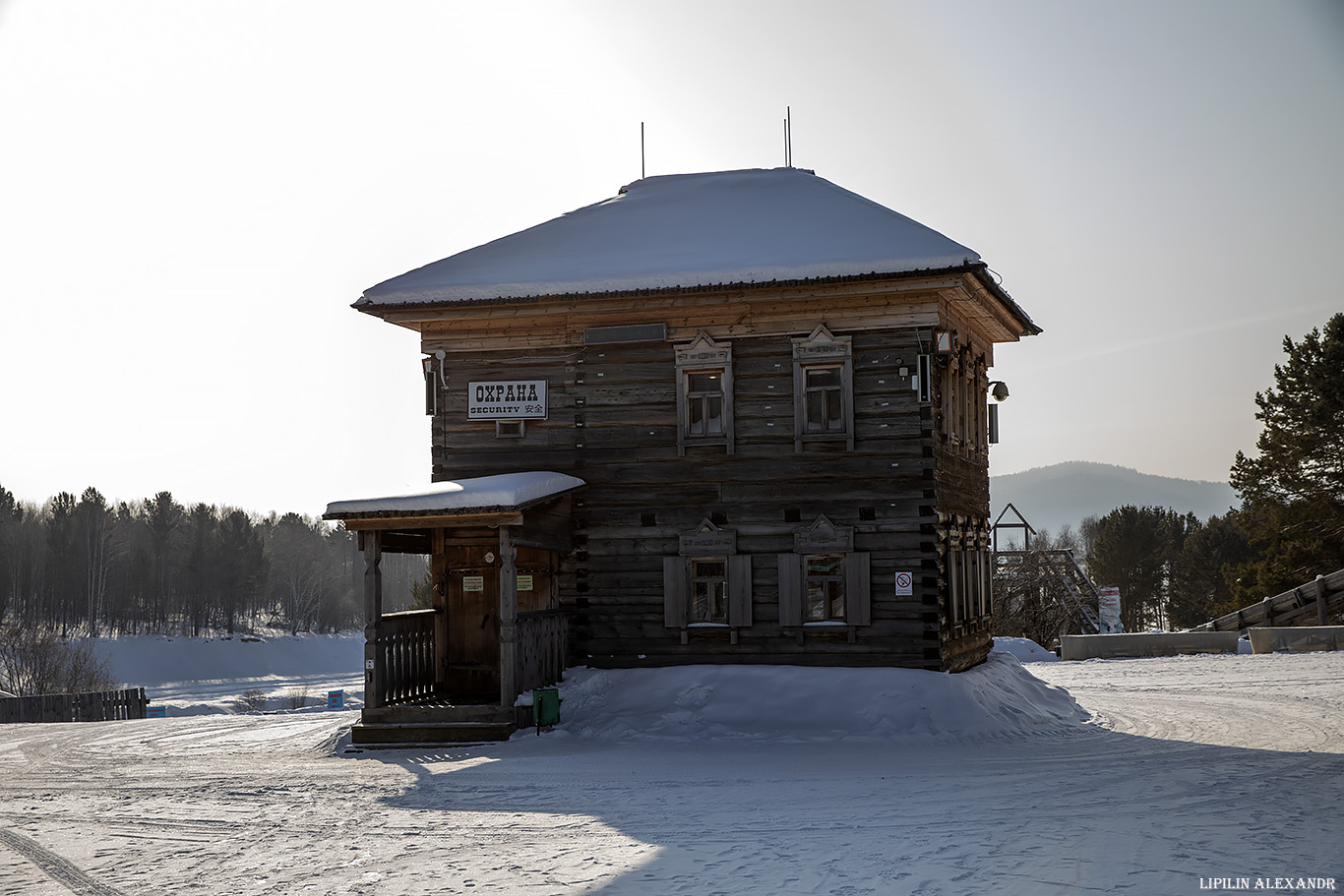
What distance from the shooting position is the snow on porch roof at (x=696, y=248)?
17781 mm

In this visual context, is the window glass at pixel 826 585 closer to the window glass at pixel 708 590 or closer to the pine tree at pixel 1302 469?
the window glass at pixel 708 590

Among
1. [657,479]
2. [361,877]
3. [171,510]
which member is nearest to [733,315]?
[657,479]

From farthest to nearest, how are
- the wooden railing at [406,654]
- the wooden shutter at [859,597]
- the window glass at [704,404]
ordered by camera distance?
1. the window glass at [704,404]
2. the wooden shutter at [859,597]
3. the wooden railing at [406,654]

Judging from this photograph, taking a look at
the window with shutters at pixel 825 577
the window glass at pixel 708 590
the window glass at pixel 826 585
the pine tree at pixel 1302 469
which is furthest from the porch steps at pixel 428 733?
the pine tree at pixel 1302 469

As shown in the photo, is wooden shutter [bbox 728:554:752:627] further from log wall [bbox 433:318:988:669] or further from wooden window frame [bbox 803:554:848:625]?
wooden window frame [bbox 803:554:848:625]

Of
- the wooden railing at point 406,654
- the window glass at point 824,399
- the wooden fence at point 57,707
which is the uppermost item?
the window glass at point 824,399

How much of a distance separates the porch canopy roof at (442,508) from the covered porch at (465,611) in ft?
0.05

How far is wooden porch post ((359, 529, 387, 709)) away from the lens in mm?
16938

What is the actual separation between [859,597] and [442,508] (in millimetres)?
6602

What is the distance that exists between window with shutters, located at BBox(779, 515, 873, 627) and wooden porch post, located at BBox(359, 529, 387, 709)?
6.24 metres

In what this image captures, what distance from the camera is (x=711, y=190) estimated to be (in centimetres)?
2266

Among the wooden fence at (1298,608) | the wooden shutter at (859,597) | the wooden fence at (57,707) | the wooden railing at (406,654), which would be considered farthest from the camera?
the wooden fence at (1298,608)

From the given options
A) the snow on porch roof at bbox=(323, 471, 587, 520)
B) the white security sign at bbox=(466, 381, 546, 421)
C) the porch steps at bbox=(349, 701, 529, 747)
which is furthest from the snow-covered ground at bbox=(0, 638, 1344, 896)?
the white security sign at bbox=(466, 381, 546, 421)

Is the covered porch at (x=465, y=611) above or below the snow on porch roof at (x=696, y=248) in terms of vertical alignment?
below
